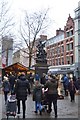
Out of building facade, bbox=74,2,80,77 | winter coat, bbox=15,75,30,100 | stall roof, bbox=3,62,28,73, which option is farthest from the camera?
building facade, bbox=74,2,80,77

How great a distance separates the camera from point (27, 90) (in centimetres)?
1452

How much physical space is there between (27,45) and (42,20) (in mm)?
4439

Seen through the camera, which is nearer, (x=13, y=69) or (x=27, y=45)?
(x=13, y=69)

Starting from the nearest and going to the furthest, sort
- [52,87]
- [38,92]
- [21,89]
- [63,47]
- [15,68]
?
[21,89], [52,87], [38,92], [15,68], [63,47]

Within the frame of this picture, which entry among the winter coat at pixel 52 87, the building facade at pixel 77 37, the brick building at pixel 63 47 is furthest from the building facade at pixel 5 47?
the brick building at pixel 63 47

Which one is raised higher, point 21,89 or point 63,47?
point 63,47

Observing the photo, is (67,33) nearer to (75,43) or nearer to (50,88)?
(75,43)

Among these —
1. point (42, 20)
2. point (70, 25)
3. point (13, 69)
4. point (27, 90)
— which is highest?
point (70, 25)

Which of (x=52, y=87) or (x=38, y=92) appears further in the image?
(x=38, y=92)

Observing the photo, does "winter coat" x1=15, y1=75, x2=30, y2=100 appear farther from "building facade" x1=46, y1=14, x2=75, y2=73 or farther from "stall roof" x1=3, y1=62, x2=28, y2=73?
"building facade" x1=46, y1=14, x2=75, y2=73

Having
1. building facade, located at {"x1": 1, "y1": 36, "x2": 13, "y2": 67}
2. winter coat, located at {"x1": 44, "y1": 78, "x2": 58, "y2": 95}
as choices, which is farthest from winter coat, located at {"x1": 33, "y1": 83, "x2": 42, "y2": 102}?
building facade, located at {"x1": 1, "y1": 36, "x2": 13, "y2": 67}

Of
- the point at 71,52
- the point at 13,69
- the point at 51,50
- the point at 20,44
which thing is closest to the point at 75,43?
the point at 71,52

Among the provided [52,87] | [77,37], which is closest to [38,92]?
[52,87]

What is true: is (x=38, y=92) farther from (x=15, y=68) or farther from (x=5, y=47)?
(x=5, y=47)
